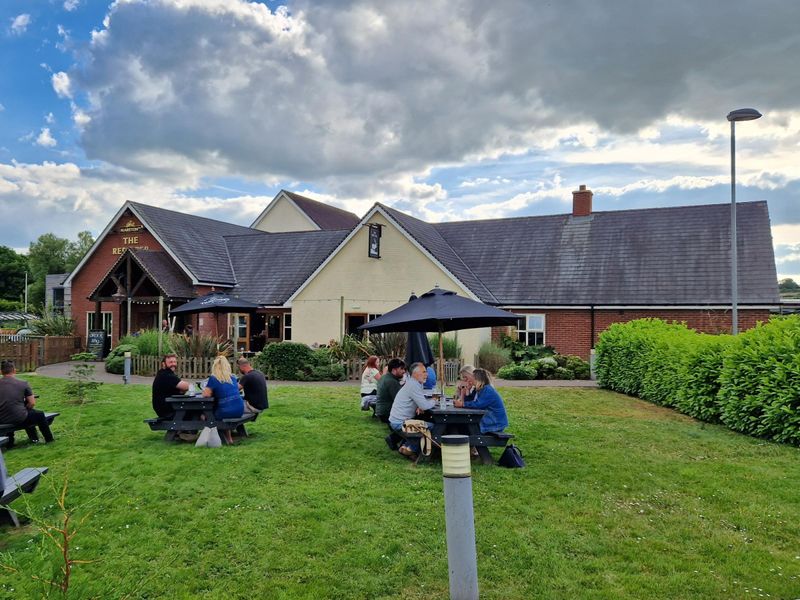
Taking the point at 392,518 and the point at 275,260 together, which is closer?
the point at 392,518

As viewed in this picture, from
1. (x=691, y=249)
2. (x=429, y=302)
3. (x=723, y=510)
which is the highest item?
(x=691, y=249)

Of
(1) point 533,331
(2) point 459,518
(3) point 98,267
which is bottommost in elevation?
(2) point 459,518

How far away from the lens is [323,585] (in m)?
5.14

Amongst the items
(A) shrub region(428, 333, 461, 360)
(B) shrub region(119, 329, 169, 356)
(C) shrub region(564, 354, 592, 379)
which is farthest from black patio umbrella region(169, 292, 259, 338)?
(C) shrub region(564, 354, 592, 379)

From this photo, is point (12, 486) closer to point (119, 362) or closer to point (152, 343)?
point (152, 343)

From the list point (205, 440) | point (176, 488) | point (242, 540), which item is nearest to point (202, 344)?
point (205, 440)

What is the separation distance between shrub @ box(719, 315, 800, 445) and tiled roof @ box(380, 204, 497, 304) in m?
13.0

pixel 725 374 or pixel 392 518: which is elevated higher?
pixel 725 374

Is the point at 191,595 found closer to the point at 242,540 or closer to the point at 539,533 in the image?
A: the point at 242,540

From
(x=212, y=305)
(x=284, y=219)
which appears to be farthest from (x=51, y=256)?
(x=212, y=305)

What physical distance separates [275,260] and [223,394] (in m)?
21.6

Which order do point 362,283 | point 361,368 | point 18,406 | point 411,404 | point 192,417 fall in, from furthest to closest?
point 362,283
point 361,368
point 192,417
point 18,406
point 411,404

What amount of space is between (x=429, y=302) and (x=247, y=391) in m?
3.70

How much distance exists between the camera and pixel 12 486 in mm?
6410
